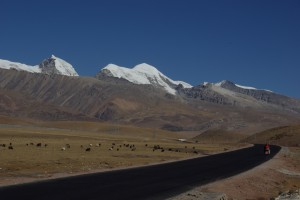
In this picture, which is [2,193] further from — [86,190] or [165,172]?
[165,172]

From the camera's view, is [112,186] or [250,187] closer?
[112,186]

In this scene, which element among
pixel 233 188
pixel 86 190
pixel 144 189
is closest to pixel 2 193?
pixel 86 190

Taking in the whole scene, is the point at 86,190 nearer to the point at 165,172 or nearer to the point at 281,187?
the point at 165,172

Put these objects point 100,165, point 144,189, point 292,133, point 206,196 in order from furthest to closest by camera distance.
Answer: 1. point 292,133
2. point 100,165
3. point 144,189
4. point 206,196

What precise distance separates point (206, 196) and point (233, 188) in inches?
297

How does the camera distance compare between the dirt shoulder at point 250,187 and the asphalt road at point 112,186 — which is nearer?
the asphalt road at point 112,186

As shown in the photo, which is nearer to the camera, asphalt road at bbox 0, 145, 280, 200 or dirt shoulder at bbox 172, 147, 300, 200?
asphalt road at bbox 0, 145, 280, 200

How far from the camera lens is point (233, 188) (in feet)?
113

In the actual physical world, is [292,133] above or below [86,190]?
above

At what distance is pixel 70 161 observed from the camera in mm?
50000

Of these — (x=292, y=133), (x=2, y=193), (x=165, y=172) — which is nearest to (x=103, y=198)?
(x=2, y=193)

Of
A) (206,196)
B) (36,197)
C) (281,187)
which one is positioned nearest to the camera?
(36,197)

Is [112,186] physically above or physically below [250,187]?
below

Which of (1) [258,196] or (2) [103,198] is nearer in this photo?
(2) [103,198]
